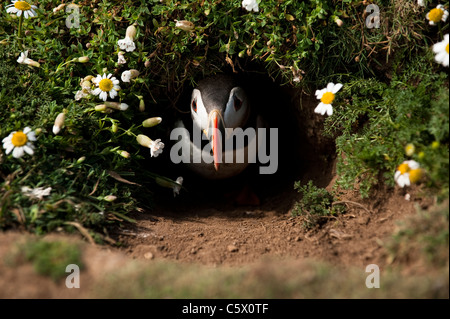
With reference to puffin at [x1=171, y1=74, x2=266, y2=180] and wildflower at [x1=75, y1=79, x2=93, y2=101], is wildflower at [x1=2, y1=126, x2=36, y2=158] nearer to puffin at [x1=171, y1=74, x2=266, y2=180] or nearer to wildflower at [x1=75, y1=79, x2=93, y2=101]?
wildflower at [x1=75, y1=79, x2=93, y2=101]

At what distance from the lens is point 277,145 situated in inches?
196

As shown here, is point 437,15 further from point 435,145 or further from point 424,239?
point 424,239

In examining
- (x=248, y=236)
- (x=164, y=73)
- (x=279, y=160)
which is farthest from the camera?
(x=279, y=160)

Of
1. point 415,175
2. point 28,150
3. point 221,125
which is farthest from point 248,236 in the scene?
point 28,150

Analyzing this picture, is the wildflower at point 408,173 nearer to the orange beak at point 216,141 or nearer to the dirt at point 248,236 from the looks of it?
the dirt at point 248,236

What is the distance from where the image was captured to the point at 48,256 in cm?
256

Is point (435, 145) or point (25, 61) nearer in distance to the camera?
point (435, 145)

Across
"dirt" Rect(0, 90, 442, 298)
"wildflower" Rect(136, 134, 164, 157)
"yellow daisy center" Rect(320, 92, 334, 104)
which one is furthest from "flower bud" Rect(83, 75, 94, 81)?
"yellow daisy center" Rect(320, 92, 334, 104)

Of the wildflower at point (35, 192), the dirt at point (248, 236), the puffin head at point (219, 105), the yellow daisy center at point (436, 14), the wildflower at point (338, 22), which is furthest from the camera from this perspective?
the puffin head at point (219, 105)

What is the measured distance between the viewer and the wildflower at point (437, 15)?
10.4 ft

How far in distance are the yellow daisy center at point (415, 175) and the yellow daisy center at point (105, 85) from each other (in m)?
2.32

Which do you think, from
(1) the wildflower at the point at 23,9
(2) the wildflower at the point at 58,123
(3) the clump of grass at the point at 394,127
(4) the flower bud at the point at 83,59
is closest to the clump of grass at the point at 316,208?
(3) the clump of grass at the point at 394,127

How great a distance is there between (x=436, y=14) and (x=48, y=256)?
3.00 metres

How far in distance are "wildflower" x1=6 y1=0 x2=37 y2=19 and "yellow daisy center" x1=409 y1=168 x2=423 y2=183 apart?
3.08 metres
